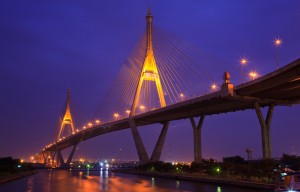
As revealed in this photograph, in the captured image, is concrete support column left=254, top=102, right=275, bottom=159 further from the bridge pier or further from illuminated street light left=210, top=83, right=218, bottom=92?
the bridge pier

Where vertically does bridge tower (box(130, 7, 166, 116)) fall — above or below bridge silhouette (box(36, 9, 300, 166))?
above

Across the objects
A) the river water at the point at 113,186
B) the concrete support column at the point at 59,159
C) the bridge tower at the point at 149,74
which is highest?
the bridge tower at the point at 149,74

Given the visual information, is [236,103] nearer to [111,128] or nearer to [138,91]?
[138,91]

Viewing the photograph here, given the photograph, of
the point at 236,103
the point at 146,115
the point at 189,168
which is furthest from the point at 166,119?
the point at 236,103

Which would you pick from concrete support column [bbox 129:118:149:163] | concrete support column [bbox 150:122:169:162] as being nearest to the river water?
concrete support column [bbox 129:118:149:163]

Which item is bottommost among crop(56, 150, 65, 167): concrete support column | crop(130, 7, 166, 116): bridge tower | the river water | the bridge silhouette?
the river water

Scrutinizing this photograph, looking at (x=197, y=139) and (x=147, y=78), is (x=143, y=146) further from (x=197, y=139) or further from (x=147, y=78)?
(x=147, y=78)

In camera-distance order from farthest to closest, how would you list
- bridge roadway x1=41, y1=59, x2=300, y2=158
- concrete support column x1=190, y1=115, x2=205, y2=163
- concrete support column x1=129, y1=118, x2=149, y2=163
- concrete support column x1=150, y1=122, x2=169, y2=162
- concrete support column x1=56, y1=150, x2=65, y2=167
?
1. concrete support column x1=56, y1=150, x2=65, y2=167
2. concrete support column x1=150, y1=122, x2=169, y2=162
3. concrete support column x1=129, y1=118, x2=149, y2=163
4. concrete support column x1=190, y1=115, x2=205, y2=163
5. bridge roadway x1=41, y1=59, x2=300, y2=158

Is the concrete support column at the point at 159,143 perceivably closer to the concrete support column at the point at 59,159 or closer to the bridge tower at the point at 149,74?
the bridge tower at the point at 149,74

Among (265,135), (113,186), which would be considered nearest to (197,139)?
(265,135)

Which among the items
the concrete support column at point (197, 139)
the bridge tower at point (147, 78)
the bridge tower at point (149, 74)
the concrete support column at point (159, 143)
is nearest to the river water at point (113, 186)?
the concrete support column at point (197, 139)

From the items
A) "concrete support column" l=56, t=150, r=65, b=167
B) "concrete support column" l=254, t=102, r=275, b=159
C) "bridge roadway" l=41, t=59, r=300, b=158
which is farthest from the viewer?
"concrete support column" l=56, t=150, r=65, b=167

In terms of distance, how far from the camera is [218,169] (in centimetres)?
4509

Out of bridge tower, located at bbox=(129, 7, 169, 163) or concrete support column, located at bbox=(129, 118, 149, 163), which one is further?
concrete support column, located at bbox=(129, 118, 149, 163)
